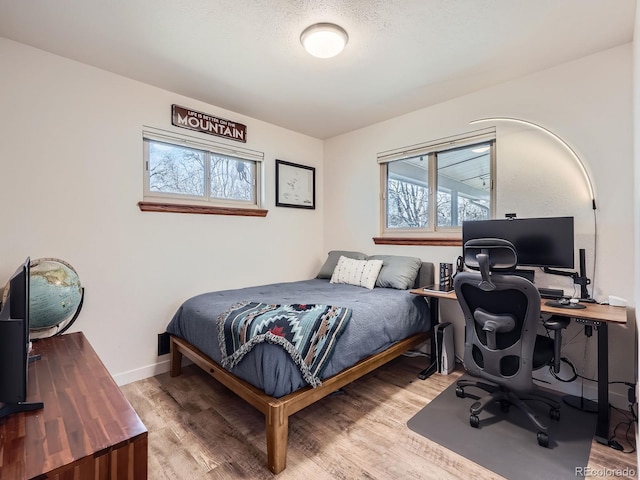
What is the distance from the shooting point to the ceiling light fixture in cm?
194

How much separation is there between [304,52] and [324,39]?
0.28m

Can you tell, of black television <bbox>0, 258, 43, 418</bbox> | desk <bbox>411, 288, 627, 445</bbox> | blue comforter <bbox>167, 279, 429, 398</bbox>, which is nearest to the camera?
black television <bbox>0, 258, 43, 418</bbox>

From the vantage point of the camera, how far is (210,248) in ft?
10.1

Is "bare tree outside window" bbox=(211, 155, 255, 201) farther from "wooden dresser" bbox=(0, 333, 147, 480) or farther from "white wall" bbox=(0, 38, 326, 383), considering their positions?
"wooden dresser" bbox=(0, 333, 147, 480)

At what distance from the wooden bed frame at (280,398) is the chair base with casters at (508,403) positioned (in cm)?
62

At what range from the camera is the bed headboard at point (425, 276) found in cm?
315

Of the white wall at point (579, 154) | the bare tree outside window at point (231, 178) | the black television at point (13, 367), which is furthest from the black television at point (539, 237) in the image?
the black television at point (13, 367)

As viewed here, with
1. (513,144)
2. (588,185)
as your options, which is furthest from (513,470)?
(513,144)

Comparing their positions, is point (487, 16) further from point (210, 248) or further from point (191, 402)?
point (191, 402)

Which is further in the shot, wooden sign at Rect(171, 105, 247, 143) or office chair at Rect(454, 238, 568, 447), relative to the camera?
wooden sign at Rect(171, 105, 247, 143)

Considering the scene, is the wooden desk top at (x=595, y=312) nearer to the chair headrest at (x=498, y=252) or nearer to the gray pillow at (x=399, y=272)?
the chair headrest at (x=498, y=252)

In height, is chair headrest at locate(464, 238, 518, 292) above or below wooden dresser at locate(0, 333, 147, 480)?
above

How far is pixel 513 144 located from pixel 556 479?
92.1 inches

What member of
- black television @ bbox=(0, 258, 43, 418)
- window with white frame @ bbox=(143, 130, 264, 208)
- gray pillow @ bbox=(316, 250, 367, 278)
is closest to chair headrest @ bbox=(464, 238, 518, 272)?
gray pillow @ bbox=(316, 250, 367, 278)
